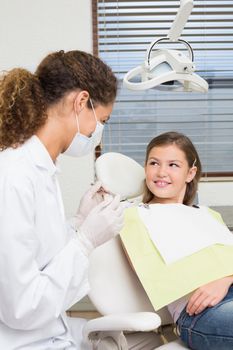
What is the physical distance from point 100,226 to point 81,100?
0.35 m

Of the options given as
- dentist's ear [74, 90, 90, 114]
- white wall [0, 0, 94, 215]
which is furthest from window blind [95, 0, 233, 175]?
dentist's ear [74, 90, 90, 114]

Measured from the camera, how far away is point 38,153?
3.90ft

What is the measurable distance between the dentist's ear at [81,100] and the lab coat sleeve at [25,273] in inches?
10.4

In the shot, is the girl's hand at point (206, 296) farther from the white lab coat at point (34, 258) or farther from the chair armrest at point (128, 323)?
the white lab coat at point (34, 258)

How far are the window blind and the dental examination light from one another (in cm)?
82

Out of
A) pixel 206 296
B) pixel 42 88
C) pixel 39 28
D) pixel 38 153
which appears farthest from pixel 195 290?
pixel 39 28

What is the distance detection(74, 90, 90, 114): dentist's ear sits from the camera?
122cm

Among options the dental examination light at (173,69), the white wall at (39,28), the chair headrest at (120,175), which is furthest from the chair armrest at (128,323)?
the white wall at (39,28)

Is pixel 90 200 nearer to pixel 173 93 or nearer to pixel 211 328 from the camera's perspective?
pixel 211 328

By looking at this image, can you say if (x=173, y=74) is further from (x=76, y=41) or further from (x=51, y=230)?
(x=76, y=41)

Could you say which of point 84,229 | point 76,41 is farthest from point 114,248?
point 76,41

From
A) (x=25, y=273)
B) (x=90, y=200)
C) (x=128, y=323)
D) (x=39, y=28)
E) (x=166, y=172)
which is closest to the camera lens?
(x=25, y=273)

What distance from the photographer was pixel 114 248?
154cm

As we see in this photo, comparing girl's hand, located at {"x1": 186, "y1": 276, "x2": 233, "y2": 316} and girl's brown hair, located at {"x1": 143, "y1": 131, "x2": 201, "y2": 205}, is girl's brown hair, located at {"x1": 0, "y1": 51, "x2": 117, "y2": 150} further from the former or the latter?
girl's hand, located at {"x1": 186, "y1": 276, "x2": 233, "y2": 316}
